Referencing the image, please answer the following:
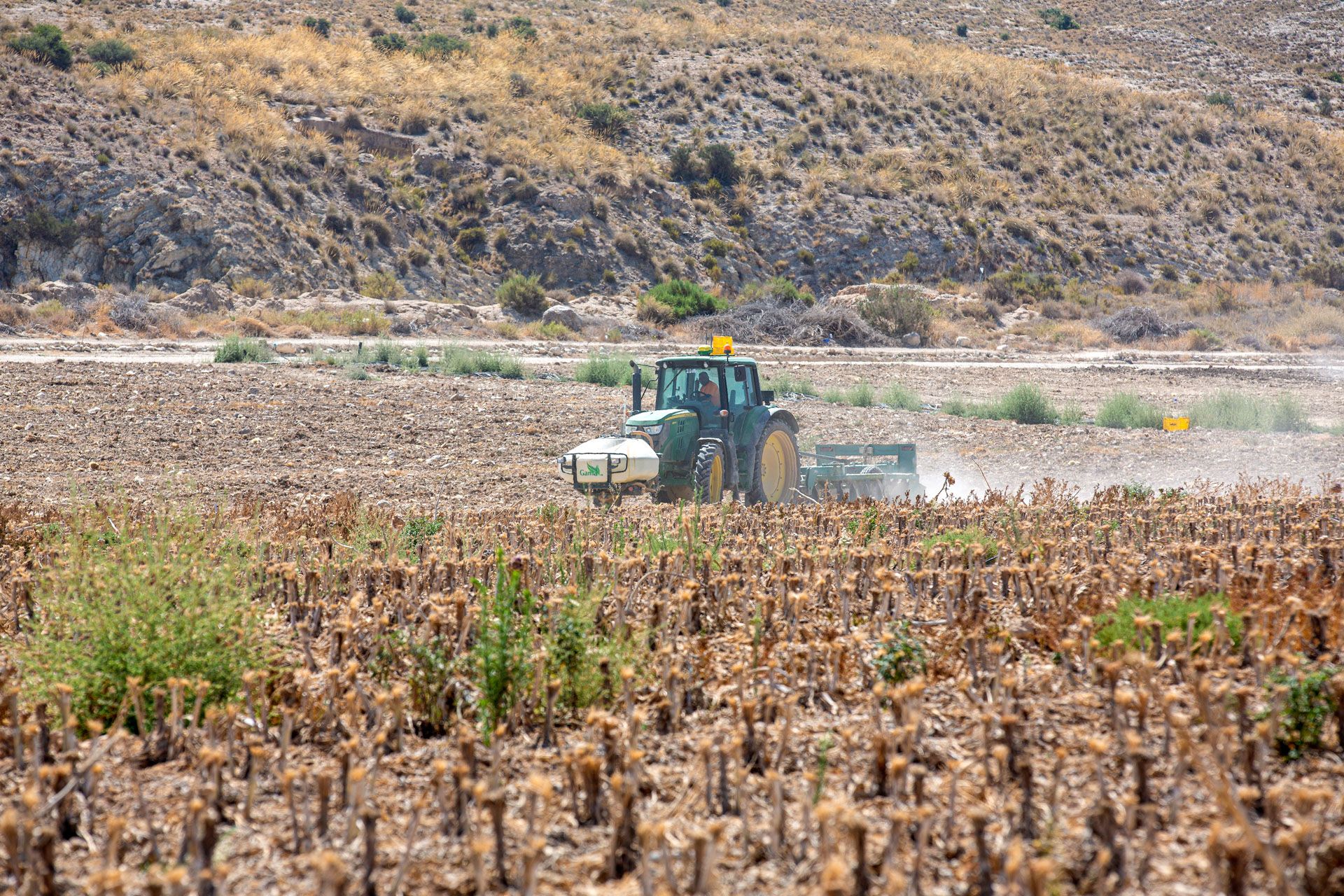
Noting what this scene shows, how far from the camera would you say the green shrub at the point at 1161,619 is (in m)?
4.21

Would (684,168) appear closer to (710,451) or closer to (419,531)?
(710,451)

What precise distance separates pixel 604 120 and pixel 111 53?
19.6m

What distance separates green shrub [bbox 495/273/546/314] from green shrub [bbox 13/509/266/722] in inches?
1237

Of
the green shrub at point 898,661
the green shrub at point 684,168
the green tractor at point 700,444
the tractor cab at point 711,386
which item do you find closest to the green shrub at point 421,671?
the green shrub at point 898,661

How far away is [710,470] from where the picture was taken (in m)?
10.5

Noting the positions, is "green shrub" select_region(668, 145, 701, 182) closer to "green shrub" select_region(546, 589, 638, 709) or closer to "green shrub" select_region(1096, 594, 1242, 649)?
"green shrub" select_region(1096, 594, 1242, 649)

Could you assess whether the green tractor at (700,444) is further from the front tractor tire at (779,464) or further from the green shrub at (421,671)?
the green shrub at (421,671)

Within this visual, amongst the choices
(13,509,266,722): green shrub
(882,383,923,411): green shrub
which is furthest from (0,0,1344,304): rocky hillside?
(13,509,266,722): green shrub

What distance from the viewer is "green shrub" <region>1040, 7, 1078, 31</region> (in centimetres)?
7931

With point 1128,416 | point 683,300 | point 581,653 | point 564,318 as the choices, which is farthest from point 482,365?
point 581,653

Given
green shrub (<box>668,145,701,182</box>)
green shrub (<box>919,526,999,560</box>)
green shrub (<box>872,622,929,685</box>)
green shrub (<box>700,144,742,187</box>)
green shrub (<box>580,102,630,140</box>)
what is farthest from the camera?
green shrub (<box>580,102,630,140</box>)

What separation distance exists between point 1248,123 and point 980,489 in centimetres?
5906

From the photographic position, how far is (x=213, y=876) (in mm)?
2805

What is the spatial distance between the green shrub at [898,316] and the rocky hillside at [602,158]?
7492 millimetres
